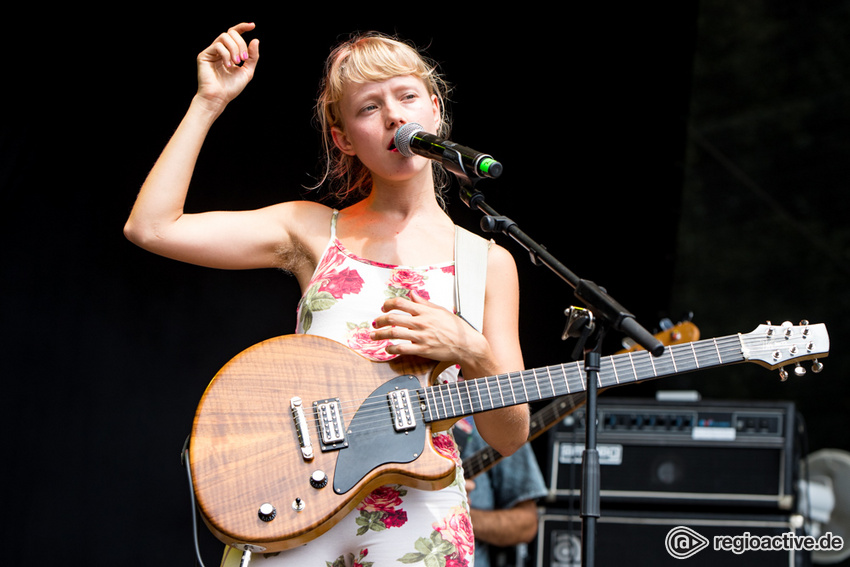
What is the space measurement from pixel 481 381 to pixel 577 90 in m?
2.55

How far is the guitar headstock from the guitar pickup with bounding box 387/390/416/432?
730 millimetres

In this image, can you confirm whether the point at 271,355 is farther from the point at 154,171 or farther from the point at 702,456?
the point at 702,456

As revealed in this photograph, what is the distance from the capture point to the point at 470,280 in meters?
1.86

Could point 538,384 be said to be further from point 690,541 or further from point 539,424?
point 690,541

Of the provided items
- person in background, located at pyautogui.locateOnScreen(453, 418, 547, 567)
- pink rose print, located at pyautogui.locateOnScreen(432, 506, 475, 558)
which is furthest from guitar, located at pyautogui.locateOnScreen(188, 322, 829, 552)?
person in background, located at pyautogui.locateOnScreen(453, 418, 547, 567)

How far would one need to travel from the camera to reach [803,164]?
5.29 m

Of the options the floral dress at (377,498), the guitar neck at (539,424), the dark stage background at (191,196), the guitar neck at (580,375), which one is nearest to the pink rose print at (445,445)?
the floral dress at (377,498)

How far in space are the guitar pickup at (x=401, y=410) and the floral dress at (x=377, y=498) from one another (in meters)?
0.09

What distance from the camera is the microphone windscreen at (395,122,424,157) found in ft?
6.00

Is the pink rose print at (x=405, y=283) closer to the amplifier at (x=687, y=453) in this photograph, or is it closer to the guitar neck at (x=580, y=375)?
the guitar neck at (x=580, y=375)

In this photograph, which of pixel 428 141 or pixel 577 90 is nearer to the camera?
pixel 428 141

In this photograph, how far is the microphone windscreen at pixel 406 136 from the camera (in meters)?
1.83

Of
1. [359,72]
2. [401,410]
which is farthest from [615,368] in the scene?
[359,72]

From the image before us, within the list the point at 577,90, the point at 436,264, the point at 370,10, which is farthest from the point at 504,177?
the point at 436,264
